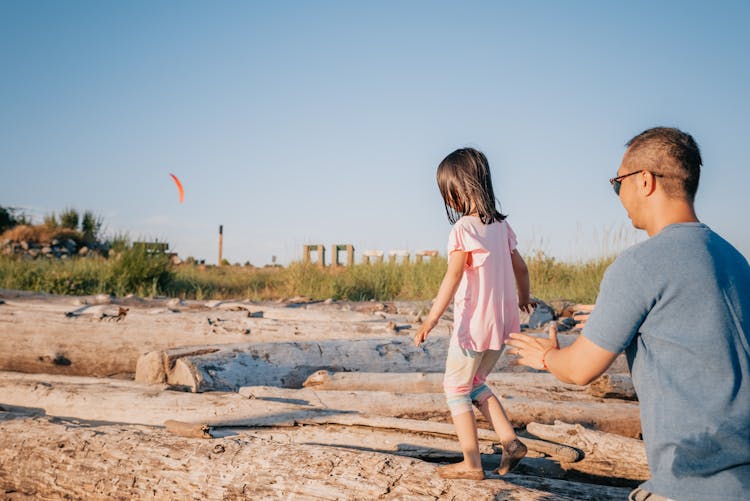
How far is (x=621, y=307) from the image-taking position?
1.85m

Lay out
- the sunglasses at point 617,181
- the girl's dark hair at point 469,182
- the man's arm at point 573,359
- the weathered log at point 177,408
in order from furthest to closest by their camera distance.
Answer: the weathered log at point 177,408
the girl's dark hair at point 469,182
the sunglasses at point 617,181
the man's arm at point 573,359

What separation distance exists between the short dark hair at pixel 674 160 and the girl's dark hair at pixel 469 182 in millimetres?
1555

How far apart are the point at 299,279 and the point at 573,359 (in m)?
12.6

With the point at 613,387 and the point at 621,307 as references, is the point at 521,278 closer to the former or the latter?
the point at 613,387

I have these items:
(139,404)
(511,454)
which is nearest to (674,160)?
(511,454)

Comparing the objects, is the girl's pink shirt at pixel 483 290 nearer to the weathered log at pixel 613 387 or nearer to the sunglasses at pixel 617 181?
the sunglasses at pixel 617 181

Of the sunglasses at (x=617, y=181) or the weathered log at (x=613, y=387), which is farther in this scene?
the weathered log at (x=613, y=387)

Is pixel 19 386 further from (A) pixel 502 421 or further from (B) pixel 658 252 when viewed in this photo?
(B) pixel 658 252

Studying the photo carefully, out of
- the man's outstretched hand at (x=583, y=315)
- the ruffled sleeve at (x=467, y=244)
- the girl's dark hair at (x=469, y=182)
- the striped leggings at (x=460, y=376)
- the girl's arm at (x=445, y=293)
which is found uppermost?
the girl's dark hair at (x=469, y=182)

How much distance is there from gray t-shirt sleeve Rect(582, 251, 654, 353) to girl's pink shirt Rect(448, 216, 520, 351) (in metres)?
1.54

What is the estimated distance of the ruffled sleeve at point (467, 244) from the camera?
3.46 meters

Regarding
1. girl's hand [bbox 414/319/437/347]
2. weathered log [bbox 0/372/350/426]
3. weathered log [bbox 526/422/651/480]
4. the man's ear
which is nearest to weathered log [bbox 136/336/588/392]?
weathered log [bbox 0/372/350/426]

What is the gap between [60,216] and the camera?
2330 cm

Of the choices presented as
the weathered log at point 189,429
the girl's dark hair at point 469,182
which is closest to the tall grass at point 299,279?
the girl's dark hair at point 469,182
